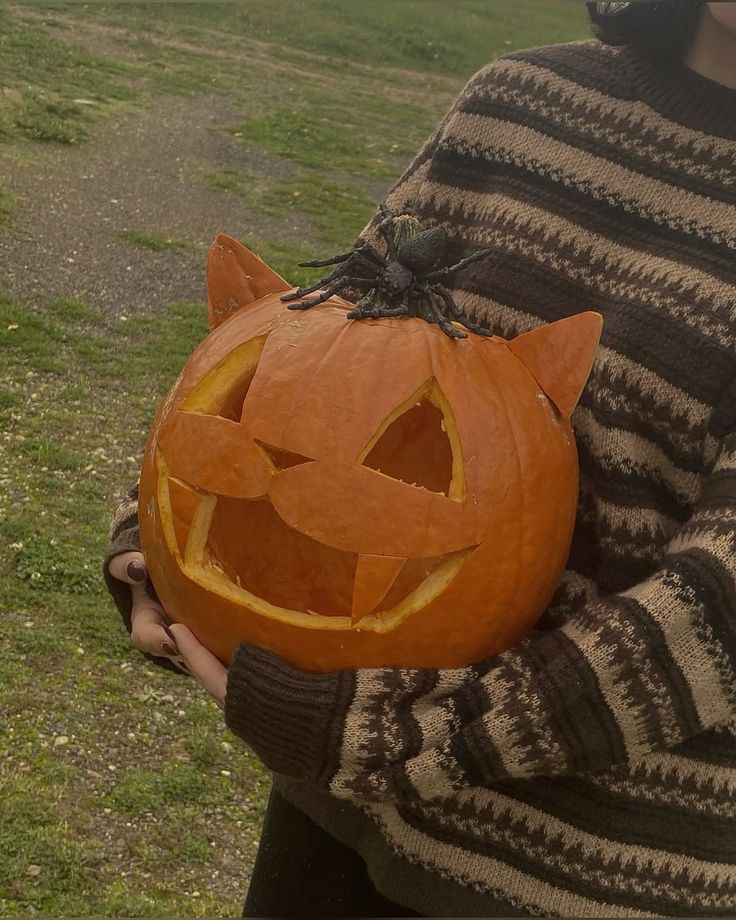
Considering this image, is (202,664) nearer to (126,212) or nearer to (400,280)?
(400,280)

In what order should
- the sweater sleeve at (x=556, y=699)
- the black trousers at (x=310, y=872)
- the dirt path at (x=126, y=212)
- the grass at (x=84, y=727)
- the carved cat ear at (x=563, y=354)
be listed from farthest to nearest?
the dirt path at (x=126, y=212) → the grass at (x=84, y=727) → the black trousers at (x=310, y=872) → the carved cat ear at (x=563, y=354) → the sweater sleeve at (x=556, y=699)

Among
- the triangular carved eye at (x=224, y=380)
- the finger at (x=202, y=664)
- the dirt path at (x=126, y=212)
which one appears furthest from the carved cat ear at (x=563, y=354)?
the dirt path at (x=126, y=212)

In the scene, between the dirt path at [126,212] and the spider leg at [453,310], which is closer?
the spider leg at [453,310]

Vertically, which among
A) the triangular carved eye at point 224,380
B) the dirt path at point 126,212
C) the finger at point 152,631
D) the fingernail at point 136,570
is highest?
the triangular carved eye at point 224,380

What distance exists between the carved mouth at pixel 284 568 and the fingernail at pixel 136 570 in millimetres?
203

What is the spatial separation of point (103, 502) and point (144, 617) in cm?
301

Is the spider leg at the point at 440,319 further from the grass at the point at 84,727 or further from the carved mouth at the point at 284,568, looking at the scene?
the grass at the point at 84,727

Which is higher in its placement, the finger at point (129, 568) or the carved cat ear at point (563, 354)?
the carved cat ear at point (563, 354)

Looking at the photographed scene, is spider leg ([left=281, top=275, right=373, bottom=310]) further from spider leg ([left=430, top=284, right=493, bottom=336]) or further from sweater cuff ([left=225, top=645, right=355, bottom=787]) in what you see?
sweater cuff ([left=225, top=645, right=355, bottom=787])

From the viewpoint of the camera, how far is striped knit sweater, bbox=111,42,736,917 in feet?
4.28

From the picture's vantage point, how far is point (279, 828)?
1.81 metres

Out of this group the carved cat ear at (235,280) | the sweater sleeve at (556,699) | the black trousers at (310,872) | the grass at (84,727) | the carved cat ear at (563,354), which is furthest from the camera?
the grass at (84,727)

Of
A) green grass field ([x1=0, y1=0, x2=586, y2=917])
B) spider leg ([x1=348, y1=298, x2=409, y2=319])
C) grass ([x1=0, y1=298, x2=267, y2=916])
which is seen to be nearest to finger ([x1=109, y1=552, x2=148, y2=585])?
spider leg ([x1=348, y1=298, x2=409, y2=319])

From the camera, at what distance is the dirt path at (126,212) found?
6.66m
